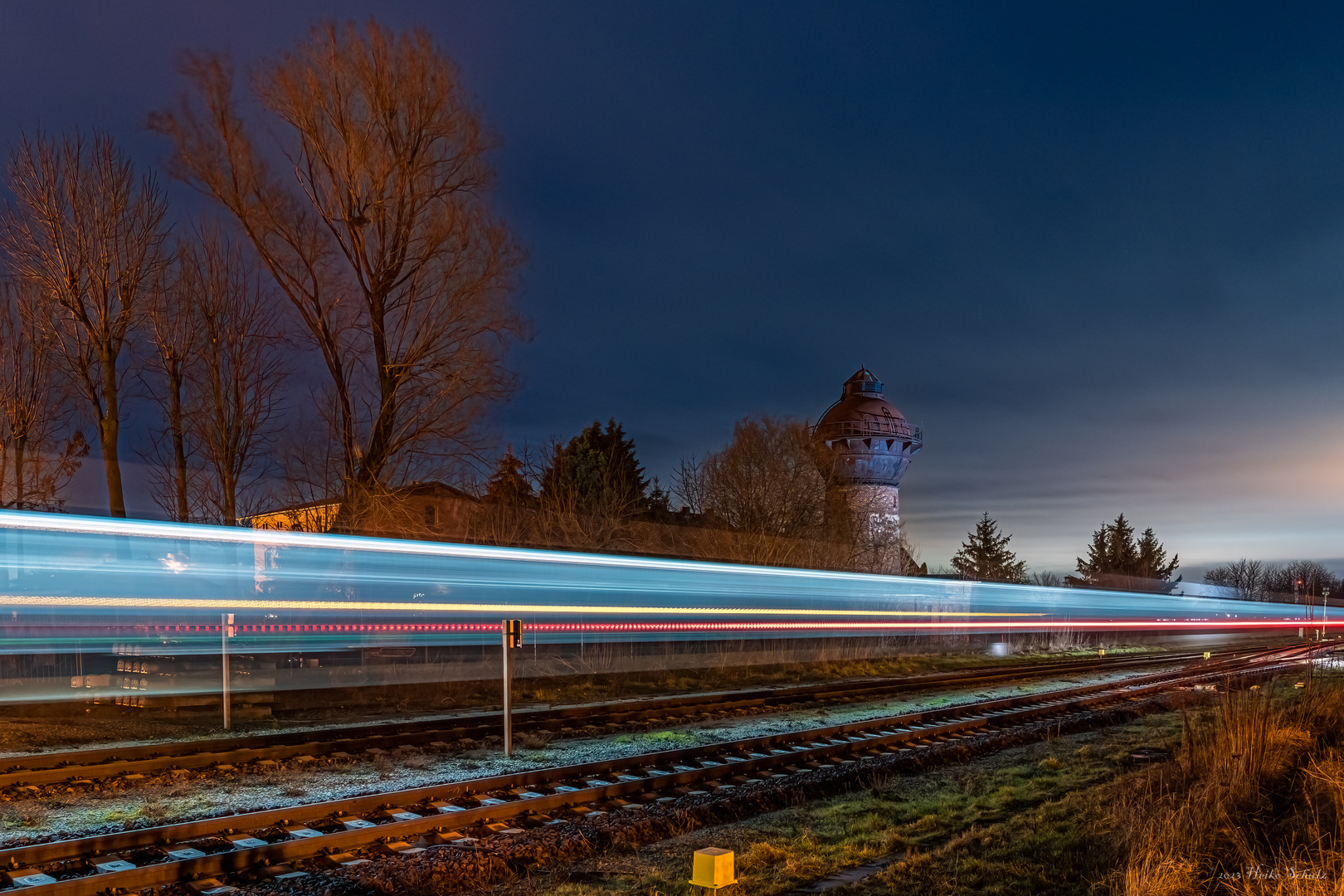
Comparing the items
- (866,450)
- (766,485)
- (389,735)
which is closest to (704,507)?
(766,485)

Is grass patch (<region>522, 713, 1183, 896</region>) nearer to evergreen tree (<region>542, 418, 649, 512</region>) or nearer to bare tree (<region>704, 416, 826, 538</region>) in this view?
evergreen tree (<region>542, 418, 649, 512</region>)

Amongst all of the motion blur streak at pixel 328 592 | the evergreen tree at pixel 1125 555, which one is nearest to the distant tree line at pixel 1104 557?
the evergreen tree at pixel 1125 555

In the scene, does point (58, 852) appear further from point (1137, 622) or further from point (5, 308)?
point (1137, 622)

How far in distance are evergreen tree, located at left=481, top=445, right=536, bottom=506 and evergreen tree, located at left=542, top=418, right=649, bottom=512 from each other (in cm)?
95

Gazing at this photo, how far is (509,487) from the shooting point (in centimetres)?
3844

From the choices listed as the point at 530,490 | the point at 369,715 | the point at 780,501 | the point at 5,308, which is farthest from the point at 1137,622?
the point at 5,308

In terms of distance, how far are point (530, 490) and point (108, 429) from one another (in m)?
17.5

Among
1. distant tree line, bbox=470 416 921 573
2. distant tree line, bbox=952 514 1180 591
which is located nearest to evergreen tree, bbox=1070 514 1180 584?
distant tree line, bbox=952 514 1180 591

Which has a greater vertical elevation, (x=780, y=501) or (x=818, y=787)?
(x=780, y=501)

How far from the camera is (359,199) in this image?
2575 cm

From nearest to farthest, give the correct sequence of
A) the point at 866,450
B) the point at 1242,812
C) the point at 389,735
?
the point at 1242,812, the point at 389,735, the point at 866,450

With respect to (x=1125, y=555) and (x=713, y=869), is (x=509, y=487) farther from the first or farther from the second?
(x=1125, y=555)

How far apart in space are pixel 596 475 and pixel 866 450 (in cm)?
2421

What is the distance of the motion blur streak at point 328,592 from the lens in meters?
18.5
